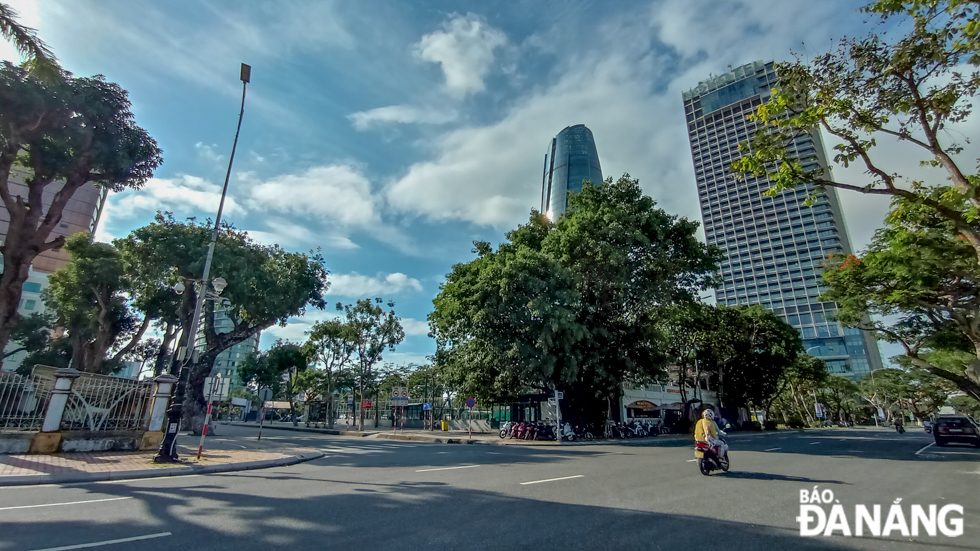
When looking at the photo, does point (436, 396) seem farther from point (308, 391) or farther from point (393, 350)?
point (308, 391)

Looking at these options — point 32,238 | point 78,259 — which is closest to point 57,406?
point 32,238


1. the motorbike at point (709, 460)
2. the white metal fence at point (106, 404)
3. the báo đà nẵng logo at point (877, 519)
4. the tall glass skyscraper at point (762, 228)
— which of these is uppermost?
the tall glass skyscraper at point (762, 228)

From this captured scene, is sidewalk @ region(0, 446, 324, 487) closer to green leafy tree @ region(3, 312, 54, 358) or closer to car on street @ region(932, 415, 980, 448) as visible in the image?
car on street @ region(932, 415, 980, 448)

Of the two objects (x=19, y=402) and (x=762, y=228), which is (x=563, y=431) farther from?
(x=762, y=228)

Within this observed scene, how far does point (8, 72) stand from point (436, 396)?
40673 millimetres

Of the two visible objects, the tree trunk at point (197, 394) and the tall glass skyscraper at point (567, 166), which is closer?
the tree trunk at point (197, 394)

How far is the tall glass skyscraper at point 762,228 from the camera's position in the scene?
391 feet

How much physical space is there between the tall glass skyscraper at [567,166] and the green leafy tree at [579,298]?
10472 cm

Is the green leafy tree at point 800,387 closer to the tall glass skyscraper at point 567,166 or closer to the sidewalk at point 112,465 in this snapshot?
the sidewalk at point 112,465

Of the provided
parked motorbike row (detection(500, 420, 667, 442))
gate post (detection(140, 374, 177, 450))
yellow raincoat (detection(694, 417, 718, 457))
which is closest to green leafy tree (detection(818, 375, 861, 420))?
parked motorbike row (detection(500, 420, 667, 442))

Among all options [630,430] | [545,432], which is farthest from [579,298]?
[630,430]

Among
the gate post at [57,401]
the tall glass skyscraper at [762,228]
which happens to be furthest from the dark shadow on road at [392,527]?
the tall glass skyscraper at [762,228]

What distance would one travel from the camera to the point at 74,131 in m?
14.2

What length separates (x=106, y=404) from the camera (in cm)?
1353
